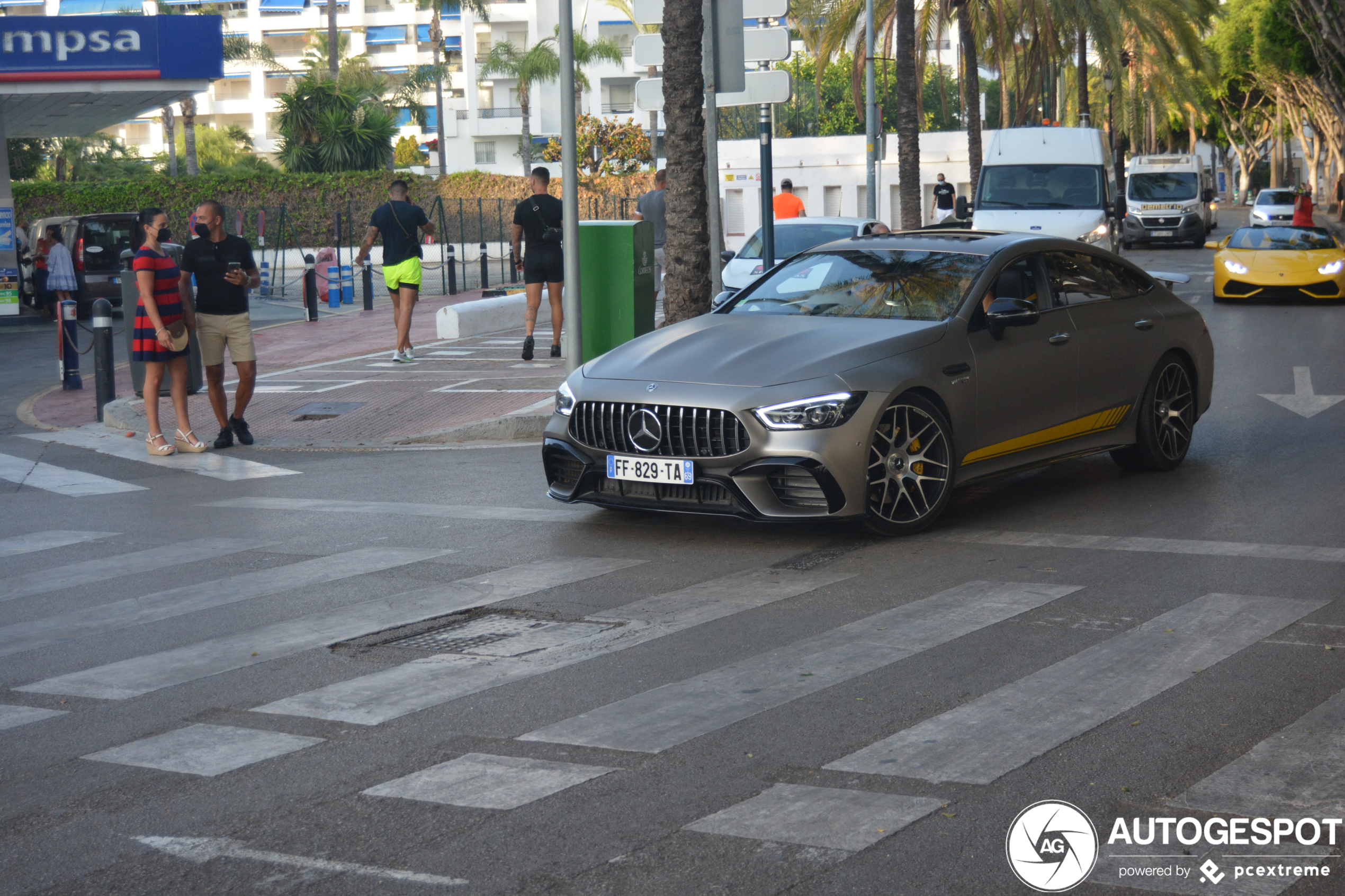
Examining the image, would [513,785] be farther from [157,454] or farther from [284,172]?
[284,172]

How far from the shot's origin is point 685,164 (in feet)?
45.0

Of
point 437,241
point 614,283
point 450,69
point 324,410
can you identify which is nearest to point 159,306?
point 324,410

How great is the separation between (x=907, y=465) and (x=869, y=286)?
55.5 inches

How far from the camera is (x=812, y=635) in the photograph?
5902 mm

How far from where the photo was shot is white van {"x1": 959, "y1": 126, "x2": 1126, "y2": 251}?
2433cm

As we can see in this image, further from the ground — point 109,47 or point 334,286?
point 109,47

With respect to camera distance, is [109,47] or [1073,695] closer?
[1073,695]

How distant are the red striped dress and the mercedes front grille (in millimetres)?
5058

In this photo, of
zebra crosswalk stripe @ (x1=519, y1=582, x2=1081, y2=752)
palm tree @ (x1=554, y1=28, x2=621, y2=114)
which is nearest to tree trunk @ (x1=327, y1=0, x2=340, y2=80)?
palm tree @ (x1=554, y1=28, x2=621, y2=114)

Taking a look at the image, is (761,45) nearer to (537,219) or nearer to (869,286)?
(537,219)

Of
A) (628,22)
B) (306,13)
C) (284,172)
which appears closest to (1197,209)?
(284,172)

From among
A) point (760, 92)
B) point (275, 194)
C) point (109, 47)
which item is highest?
point (109, 47)

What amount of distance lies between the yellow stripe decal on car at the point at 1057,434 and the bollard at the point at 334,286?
20773 mm

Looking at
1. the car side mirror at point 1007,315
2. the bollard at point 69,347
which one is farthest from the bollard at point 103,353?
the car side mirror at point 1007,315
